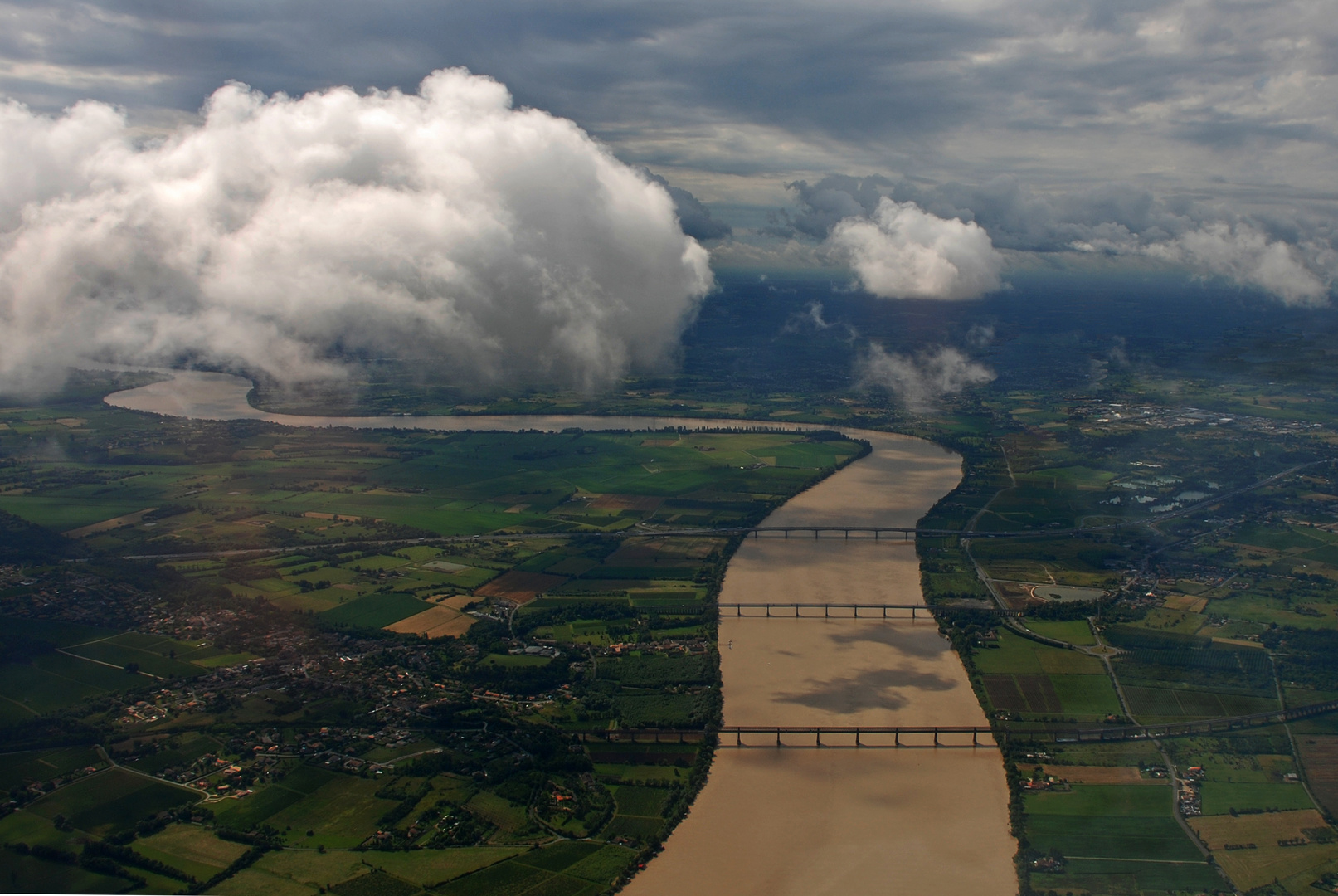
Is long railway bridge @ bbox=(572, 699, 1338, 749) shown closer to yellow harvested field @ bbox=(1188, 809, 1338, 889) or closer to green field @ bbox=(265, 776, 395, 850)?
yellow harvested field @ bbox=(1188, 809, 1338, 889)

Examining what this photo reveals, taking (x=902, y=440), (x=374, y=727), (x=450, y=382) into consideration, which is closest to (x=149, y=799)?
(x=374, y=727)

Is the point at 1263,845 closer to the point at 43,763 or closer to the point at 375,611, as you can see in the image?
the point at 375,611

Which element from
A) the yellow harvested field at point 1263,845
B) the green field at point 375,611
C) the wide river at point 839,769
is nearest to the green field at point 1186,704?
the wide river at point 839,769

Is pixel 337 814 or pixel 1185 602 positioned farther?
pixel 1185 602

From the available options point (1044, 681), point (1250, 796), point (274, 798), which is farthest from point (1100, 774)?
point (274, 798)

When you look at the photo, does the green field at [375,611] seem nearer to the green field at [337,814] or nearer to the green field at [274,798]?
the green field at [274,798]

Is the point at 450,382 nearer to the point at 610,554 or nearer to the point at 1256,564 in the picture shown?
the point at 610,554
